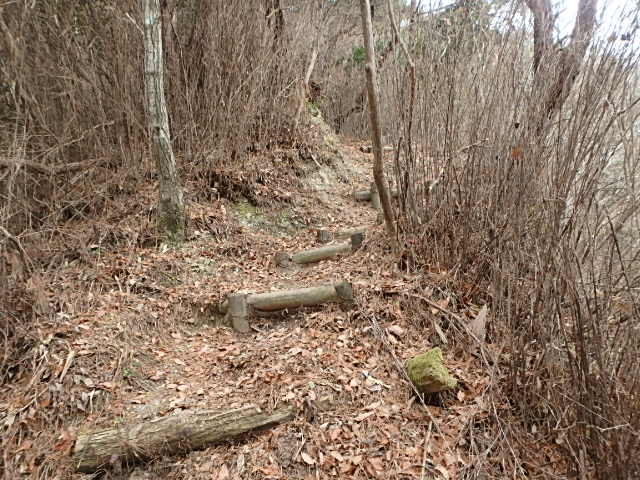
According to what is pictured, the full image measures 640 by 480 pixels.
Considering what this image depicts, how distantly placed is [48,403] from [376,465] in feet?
6.22

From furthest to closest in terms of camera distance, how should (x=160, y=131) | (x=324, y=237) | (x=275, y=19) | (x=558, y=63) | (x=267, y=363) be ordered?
(x=275, y=19)
(x=324, y=237)
(x=160, y=131)
(x=267, y=363)
(x=558, y=63)

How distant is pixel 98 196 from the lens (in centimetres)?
399

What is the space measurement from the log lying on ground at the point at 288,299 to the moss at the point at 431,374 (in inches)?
31.3

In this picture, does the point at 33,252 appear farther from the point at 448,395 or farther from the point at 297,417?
the point at 448,395

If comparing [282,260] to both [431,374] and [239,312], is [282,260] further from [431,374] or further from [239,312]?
[431,374]

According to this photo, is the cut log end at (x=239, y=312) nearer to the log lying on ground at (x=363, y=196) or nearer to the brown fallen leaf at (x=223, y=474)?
the brown fallen leaf at (x=223, y=474)

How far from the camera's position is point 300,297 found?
3.20 m

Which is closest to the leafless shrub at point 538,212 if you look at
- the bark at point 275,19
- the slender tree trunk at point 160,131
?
the slender tree trunk at point 160,131

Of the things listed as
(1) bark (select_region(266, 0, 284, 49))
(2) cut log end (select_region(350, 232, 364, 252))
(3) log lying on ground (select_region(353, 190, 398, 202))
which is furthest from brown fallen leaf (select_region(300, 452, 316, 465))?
(1) bark (select_region(266, 0, 284, 49))

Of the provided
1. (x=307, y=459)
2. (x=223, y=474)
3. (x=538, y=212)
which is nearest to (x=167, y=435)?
(x=223, y=474)

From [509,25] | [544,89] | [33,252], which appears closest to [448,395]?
[544,89]

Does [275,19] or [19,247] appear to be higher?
[275,19]

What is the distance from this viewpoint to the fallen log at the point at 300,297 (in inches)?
121

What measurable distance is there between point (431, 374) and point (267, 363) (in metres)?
1.08
